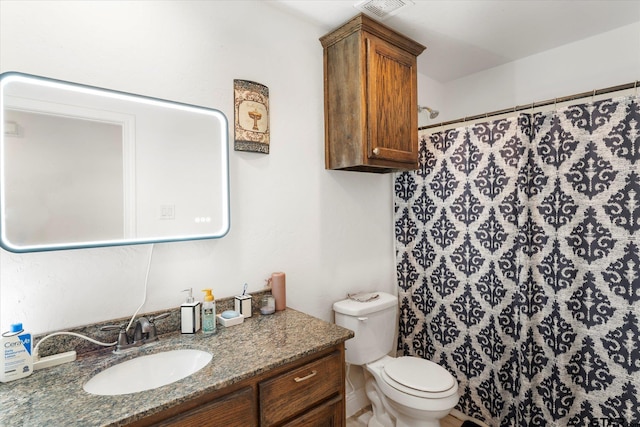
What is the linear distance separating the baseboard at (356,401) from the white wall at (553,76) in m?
2.29

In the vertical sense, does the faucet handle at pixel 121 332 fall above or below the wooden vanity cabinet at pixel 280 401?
above

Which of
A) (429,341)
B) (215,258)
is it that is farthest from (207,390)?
(429,341)

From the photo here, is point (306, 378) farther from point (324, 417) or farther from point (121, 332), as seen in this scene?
point (121, 332)

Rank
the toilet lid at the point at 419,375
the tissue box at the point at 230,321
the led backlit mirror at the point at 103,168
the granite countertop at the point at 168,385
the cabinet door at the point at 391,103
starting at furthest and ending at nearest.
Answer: the cabinet door at the point at 391,103 < the toilet lid at the point at 419,375 < the tissue box at the point at 230,321 < the led backlit mirror at the point at 103,168 < the granite countertop at the point at 168,385

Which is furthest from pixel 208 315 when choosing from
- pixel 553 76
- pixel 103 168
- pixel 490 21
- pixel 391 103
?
pixel 553 76

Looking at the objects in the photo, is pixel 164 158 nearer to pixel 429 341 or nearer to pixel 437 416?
pixel 437 416

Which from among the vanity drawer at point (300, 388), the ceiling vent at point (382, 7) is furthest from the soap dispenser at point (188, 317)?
the ceiling vent at point (382, 7)

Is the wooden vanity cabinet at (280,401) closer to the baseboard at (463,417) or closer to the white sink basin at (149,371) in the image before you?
the white sink basin at (149,371)

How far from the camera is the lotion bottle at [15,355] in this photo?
0.99 m

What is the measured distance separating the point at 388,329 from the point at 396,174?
1.09 meters

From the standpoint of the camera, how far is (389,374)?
178 centimetres

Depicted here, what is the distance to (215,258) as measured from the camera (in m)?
1.55

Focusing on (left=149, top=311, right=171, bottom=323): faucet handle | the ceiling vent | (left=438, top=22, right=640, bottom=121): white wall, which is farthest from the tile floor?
the ceiling vent

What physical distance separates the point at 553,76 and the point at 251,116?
2.14 meters
